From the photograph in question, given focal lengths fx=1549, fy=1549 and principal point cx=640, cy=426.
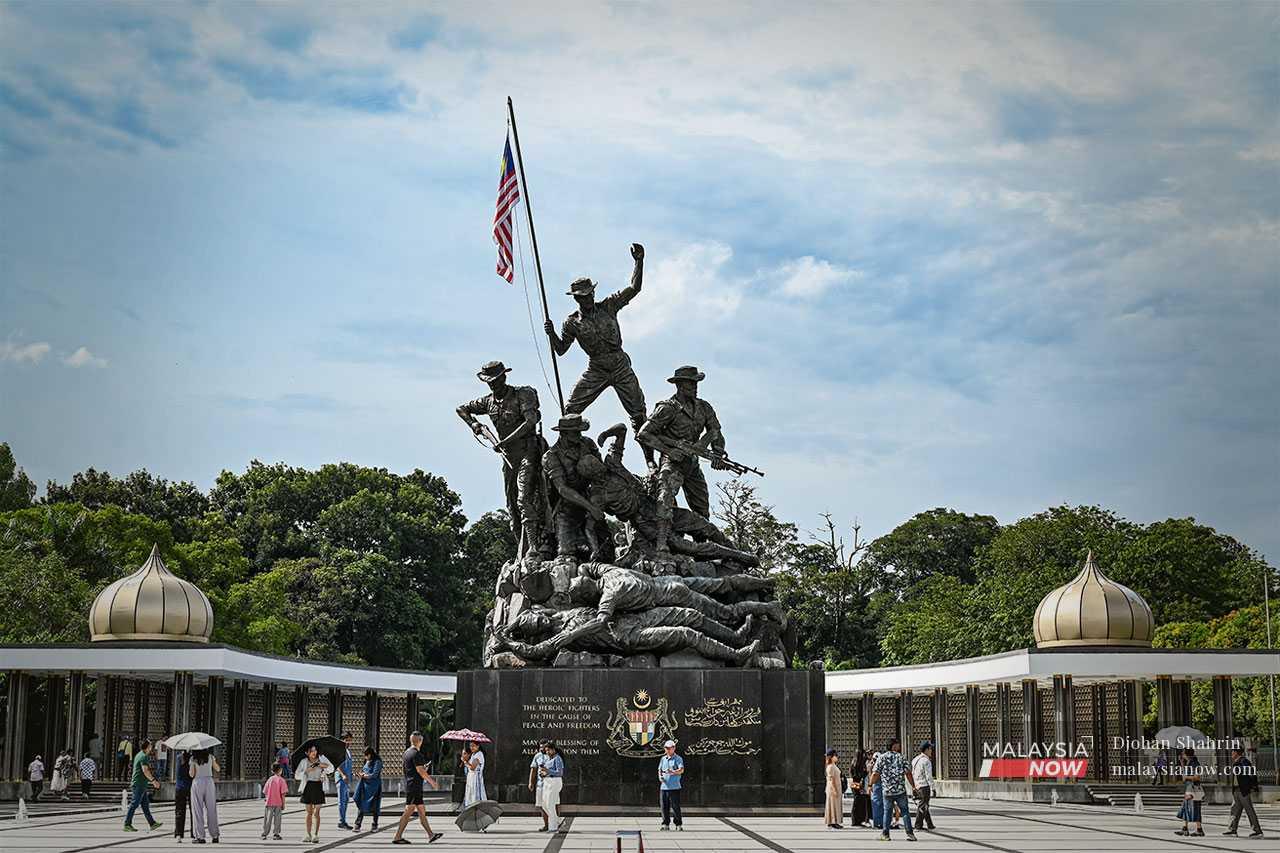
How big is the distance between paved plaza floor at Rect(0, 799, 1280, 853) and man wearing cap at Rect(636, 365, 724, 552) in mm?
6316

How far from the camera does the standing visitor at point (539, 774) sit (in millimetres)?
21214

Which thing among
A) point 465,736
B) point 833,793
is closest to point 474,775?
point 465,736

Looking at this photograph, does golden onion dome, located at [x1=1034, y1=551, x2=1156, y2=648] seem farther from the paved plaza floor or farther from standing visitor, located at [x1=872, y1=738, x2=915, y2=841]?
standing visitor, located at [x1=872, y1=738, x2=915, y2=841]

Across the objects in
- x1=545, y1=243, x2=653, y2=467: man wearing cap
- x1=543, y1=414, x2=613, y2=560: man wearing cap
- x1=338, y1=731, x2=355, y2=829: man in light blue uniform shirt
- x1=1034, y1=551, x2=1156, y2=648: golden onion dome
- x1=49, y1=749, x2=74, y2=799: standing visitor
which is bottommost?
x1=49, y1=749, x2=74, y2=799: standing visitor

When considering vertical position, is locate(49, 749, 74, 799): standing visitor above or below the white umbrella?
below

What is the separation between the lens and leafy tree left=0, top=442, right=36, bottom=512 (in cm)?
5312

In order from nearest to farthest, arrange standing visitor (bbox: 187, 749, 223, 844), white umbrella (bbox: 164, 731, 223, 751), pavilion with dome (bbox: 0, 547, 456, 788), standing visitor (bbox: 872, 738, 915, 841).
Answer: standing visitor (bbox: 187, 749, 223, 844) → standing visitor (bbox: 872, 738, 915, 841) → white umbrella (bbox: 164, 731, 223, 751) → pavilion with dome (bbox: 0, 547, 456, 788)

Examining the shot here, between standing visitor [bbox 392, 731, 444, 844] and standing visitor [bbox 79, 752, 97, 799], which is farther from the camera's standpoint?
standing visitor [bbox 79, 752, 97, 799]

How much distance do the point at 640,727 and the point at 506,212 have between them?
9.88 metres

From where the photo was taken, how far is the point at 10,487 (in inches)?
2115

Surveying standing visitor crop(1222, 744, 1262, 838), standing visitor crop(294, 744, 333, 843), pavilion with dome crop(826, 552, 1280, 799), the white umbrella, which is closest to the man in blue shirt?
standing visitor crop(294, 744, 333, 843)

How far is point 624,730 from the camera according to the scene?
2433 cm

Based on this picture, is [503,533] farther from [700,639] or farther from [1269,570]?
[700,639]

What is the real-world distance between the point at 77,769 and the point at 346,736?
997cm
